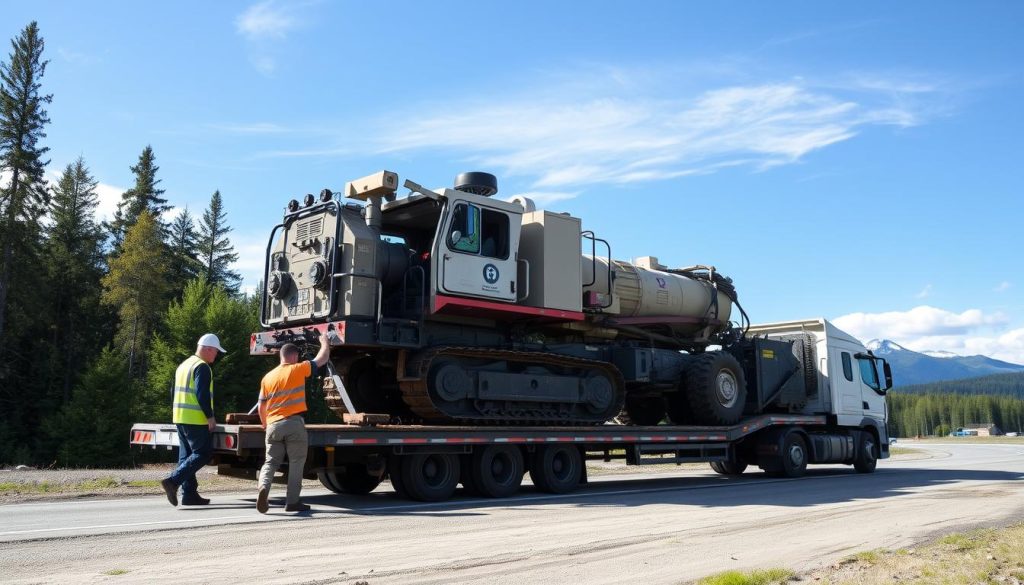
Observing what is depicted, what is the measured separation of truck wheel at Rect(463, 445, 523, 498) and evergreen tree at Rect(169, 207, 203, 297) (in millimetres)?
52674

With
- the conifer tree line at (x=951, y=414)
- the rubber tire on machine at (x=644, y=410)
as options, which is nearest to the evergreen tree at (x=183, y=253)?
the rubber tire on machine at (x=644, y=410)

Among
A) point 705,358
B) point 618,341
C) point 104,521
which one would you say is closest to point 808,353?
point 705,358

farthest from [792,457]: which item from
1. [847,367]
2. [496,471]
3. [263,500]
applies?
[263,500]

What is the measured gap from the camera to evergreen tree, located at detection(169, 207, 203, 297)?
62.6 meters

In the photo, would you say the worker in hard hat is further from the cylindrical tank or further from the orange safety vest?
the cylindrical tank

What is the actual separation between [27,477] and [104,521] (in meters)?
7.94

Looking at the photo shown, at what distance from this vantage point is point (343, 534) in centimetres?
778

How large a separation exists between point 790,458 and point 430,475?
350 inches

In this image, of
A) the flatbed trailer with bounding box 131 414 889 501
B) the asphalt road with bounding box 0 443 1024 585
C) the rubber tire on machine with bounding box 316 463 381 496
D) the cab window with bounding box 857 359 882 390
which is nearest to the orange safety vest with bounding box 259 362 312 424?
the flatbed trailer with bounding box 131 414 889 501

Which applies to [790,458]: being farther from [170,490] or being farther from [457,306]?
[170,490]

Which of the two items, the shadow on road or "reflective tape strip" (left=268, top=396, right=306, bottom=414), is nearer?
"reflective tape strip" (left=268, top=396, right=306, bottom=414)

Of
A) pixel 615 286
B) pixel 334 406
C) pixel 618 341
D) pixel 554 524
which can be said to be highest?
pixel 615 286

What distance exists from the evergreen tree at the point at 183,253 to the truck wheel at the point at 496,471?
2074 inches

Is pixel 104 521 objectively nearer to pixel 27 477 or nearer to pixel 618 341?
pixel 27 477
